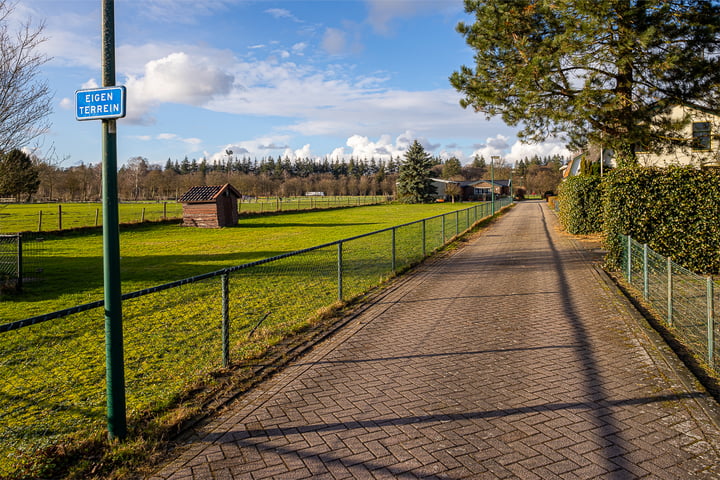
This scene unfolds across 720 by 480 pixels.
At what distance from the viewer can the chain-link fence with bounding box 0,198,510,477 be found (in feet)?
14.4

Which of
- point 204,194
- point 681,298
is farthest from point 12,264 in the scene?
point 204,194

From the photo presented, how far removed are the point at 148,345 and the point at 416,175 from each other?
61.7 m

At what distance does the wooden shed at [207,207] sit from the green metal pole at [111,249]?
26.0 m

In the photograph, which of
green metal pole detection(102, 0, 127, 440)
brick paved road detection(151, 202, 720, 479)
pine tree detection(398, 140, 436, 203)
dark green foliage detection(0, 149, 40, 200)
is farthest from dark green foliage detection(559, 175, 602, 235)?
pine tree detection(398, 140, 436, 203)

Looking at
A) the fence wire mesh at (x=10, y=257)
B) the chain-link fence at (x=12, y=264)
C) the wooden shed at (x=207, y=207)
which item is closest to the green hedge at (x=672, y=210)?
the chain-link fence at (x=12, y=264)

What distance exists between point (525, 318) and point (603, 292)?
280cm

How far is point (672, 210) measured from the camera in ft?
34.9

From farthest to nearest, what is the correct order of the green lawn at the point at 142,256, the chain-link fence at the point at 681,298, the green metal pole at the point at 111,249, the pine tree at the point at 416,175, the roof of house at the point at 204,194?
the pine tree at the point at 416,175
the roof of house at the point at 204,194
the green lawn at the point at 142,256
the chain-link fence at the point at 681,298
the green metal pole at the point at 111,249

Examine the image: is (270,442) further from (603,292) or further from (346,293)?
(603,292)

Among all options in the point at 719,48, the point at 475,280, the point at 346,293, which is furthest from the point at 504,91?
the point at 346,293

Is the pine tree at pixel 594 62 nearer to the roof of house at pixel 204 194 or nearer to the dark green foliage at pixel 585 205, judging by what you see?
the dark green foliage at pixel 585 205

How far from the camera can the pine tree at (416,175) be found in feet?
218

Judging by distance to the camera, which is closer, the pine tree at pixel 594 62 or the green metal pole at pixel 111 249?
the green metal pole at pixel 111 249

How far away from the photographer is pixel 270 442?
3881 mm
